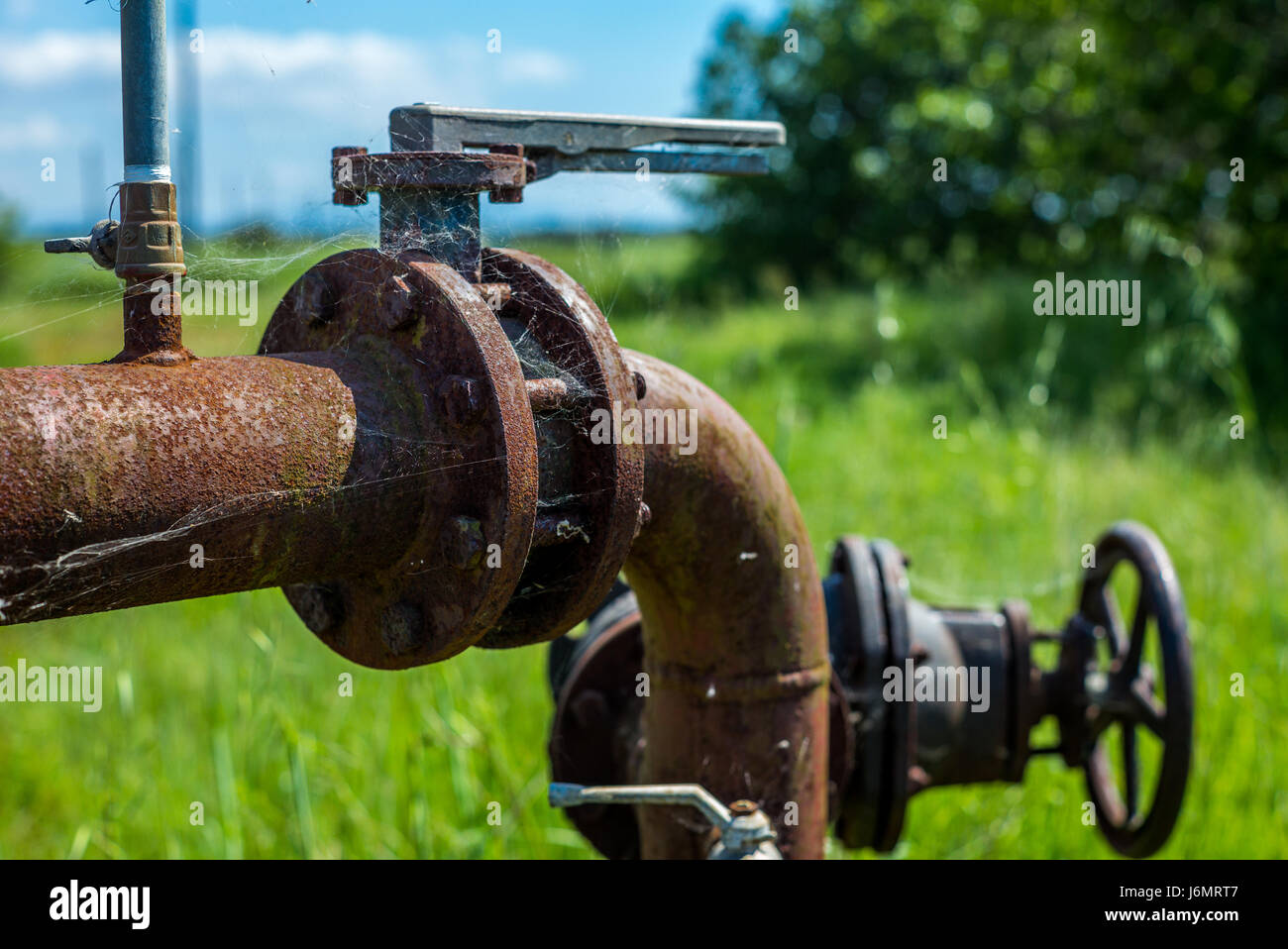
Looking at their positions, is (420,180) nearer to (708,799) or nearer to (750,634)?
(750,634)

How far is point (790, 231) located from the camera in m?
20.6

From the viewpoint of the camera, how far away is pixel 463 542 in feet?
3.79

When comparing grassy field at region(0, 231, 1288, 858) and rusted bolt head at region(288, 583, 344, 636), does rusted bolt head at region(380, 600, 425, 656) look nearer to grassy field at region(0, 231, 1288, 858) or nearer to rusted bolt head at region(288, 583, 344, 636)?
rusted bolt head at region(288, 583, 344, 636)

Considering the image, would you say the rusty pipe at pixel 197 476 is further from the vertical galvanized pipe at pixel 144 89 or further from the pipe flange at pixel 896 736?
the pipe flange at pixel 896 736

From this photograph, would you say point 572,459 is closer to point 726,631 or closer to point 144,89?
point 726,631

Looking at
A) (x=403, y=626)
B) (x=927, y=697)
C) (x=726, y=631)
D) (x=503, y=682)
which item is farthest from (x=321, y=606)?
(x=503, y=682)

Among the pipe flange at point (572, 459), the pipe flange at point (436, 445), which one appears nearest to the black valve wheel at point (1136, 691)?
the pipe flange at point (572, 459)

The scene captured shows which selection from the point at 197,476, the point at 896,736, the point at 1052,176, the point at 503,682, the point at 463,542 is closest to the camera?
the point at 197,476

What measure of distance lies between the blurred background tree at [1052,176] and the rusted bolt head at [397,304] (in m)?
1.68

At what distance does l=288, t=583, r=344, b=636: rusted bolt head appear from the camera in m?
1.34

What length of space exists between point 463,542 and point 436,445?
4.0 inches

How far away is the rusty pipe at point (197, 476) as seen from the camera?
3.22ft

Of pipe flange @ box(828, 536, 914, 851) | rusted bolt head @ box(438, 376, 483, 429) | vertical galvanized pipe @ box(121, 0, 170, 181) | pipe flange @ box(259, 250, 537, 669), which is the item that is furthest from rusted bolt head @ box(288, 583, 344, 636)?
pipe flange @ box(828, 536, 914, 851)

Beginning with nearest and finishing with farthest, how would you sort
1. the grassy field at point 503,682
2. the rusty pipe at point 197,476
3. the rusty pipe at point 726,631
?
1. the rusty pipe at point 197,476
2. the rusty pipe at point 726,631
3. the grassy field at point 503,682
